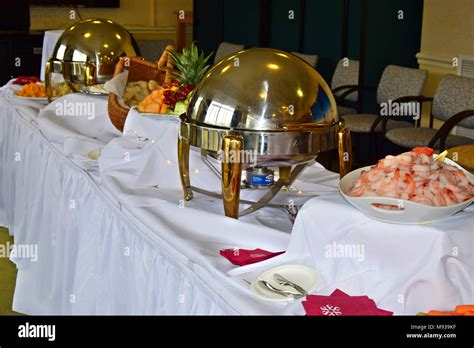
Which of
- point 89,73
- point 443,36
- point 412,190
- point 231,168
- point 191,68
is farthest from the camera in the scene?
point 443,36

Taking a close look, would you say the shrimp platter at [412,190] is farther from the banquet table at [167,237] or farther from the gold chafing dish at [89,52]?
the gold chafing dish at [89,52]

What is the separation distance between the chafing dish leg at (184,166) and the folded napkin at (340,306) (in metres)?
0.63

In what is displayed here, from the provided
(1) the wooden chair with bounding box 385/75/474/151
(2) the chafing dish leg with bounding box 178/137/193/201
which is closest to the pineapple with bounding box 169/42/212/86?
(2) the chafing dish leg with bounding box 178/137/193/201

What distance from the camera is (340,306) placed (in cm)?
119

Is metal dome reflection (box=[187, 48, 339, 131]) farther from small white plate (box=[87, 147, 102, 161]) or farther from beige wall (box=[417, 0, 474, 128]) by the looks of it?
beige wall (box=[417, 0, 474, 128])

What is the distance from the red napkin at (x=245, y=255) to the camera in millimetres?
1451

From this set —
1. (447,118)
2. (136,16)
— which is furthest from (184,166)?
(136,16)

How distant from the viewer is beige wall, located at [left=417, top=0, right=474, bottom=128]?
4.86 meters

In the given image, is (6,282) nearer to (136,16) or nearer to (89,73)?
(89,73)

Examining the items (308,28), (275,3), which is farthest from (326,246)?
(275,3)

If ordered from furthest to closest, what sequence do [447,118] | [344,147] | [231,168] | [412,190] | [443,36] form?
[443,36], [447,118], [344,147], [231,168], [412,190]

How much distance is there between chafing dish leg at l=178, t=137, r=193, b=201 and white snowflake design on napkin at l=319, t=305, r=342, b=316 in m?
0.66

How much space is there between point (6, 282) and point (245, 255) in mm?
2060
